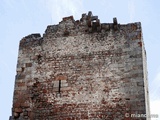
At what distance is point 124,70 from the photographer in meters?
10.3

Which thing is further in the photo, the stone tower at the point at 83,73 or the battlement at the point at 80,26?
the battlement at the point at 80,26

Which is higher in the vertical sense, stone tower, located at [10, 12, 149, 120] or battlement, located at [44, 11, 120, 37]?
battlement, located at [44, 11, 120, 37]

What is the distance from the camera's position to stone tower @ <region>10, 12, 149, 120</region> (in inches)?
392

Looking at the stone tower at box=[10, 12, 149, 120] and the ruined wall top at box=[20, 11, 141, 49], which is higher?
the ruined wall top at box=[20, 11, 141, 49]

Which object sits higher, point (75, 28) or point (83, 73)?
point (75, 28)

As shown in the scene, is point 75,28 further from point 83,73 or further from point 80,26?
point 83,73

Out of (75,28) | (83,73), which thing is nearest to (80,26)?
(75,28)

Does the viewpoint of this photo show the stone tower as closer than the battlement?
Yes

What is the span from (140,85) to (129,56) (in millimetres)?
1028

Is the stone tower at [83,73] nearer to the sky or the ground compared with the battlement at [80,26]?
nearer to the ground

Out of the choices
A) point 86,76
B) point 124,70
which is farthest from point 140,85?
point 86,76

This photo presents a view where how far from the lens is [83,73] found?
10.6 m

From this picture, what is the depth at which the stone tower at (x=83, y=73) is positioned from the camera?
9.96m

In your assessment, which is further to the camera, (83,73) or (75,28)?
(75,28)
